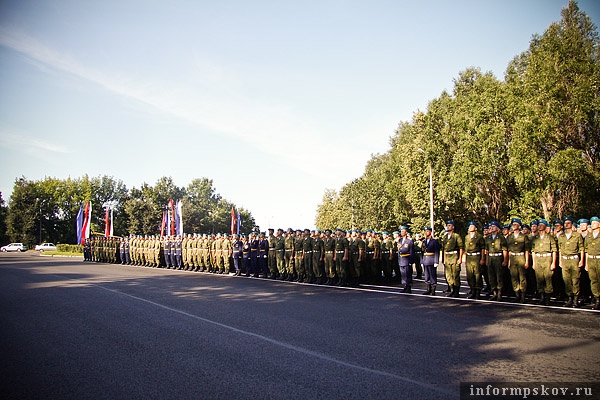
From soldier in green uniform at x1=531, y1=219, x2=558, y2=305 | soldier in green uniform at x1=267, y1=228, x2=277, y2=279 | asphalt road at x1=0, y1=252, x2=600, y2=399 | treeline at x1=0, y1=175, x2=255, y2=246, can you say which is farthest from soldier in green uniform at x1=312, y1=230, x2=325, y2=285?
treeline at x1=0, y1=175, x2=255, y2=246

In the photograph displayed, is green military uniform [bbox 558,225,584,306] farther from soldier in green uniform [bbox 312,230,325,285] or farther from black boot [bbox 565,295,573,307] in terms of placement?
soldier in green uniform [bbox 312,230,325,285]

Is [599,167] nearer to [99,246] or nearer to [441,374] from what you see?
[441,374]

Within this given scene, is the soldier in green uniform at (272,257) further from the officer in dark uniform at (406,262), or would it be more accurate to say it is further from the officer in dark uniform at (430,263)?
the officer in dark uniform at (430,263)

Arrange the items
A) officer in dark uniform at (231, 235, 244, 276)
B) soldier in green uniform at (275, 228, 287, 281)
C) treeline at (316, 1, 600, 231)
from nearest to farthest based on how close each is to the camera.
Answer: soldier in green uniform at (275, 228, 287, 281)
officer in dark uniform at (231, 235, 244, 276)
treeline at (316, 1, 600, 231)

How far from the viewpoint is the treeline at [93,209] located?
87312 millimetres

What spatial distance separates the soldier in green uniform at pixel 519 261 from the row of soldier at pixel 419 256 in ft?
0.08

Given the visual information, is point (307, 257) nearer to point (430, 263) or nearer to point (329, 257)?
point (329, 257)

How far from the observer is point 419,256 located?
739 inches

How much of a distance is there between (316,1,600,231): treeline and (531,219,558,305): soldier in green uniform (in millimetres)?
15497

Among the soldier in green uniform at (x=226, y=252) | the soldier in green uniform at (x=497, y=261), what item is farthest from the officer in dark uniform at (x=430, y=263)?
the soldier in green uniform at (x=226, y=252)

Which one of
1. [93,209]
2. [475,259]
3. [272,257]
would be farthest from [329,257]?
[93,209]

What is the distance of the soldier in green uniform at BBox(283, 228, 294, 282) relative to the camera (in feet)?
57.5

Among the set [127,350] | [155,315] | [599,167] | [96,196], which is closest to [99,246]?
[155,315]

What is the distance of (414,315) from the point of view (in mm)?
8820
